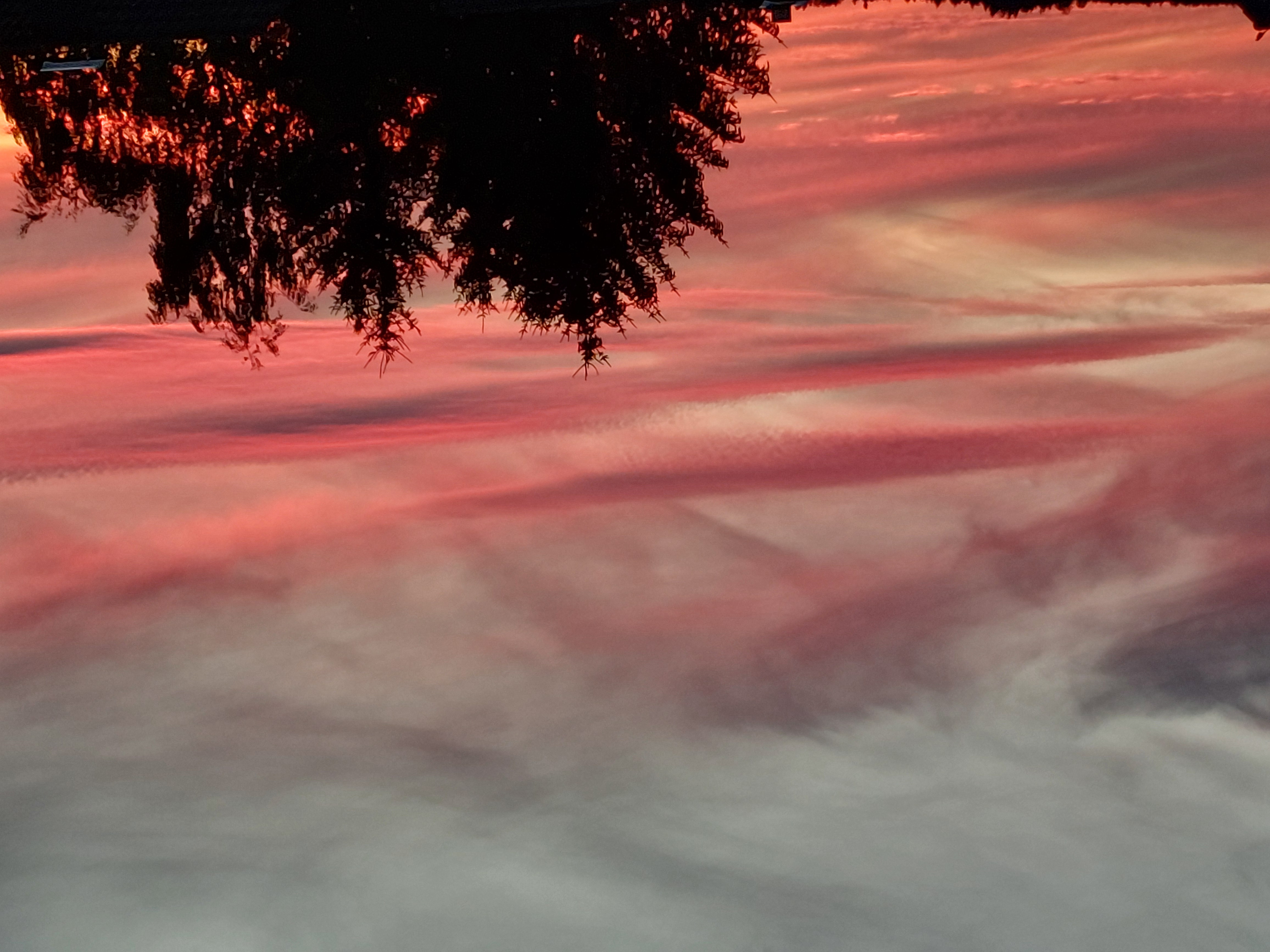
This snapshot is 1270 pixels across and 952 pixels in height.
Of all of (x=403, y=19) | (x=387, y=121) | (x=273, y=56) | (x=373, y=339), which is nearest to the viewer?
(x=373, y=339)

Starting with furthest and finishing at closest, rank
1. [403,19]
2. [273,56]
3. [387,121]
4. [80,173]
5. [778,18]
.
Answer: [778,18] < [403,19] < [273,56] < [387,121] < [80,173]

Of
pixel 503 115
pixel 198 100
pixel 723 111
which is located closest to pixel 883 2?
pixel 723 111

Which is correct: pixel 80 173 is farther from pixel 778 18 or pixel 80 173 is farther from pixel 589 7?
pixel 778 18

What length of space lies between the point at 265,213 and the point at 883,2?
29.7 m

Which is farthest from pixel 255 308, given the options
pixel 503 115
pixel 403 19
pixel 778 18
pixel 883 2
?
pixel 883 2

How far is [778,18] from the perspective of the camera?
47.9m

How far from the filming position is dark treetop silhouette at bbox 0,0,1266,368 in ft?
86.8

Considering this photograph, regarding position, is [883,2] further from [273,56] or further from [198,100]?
[198,100]

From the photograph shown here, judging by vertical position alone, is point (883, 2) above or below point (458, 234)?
above

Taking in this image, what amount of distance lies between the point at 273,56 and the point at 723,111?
12.8m

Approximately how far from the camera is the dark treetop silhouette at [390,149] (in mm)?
26469

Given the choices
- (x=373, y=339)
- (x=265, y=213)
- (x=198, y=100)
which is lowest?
(x=373, y=339)

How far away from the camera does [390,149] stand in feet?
106

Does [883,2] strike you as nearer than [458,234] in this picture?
No
